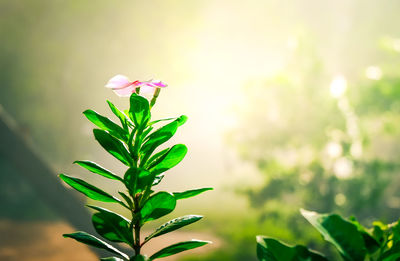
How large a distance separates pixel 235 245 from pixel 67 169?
3844 millimetres

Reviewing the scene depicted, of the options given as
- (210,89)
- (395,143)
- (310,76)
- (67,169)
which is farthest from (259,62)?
(310,76)

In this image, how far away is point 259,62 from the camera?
439 inches

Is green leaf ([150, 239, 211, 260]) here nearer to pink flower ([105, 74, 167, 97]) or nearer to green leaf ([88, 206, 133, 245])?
green leaf ([88, 206, 133, 245])

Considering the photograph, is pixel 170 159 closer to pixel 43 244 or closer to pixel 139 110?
pixel 139 110

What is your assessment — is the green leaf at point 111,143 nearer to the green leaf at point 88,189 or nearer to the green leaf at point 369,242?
the green leaf at point 88,189

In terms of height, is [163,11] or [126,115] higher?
[163,11]

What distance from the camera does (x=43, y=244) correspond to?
19.2 feet

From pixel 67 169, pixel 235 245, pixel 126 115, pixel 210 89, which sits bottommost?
pixel 126 115

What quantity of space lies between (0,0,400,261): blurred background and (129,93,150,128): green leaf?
2771 millimetres

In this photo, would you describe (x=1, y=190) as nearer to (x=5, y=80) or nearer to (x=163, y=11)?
(x=5, y=80)

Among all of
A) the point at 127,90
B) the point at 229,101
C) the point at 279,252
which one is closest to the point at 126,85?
the point at 127,90

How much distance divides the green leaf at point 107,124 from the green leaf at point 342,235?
0.72ft

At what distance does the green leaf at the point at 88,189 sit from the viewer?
1.17 ft

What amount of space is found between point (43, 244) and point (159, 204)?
20.8 feet
